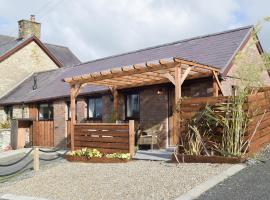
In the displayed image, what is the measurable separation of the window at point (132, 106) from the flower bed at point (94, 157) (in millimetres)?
4264

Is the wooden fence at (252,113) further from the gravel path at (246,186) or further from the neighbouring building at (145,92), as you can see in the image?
the neighbouring building at (145,92)

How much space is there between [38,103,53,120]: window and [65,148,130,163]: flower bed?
869 cm

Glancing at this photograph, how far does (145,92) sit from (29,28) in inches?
705

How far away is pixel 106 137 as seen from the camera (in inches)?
532

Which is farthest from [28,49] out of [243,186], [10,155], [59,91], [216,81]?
[243,186]

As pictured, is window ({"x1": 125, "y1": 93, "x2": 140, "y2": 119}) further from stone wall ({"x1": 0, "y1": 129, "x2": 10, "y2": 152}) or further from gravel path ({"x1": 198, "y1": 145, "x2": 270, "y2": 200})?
stone wall ({"x1": 0, "y1": 129, "x2": 10, "y2": 152})

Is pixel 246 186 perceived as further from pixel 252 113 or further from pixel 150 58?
pixel 150 58

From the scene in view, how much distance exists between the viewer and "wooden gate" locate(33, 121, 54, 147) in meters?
22.0

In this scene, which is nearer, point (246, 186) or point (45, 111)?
point (246, 186)

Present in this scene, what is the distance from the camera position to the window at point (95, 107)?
19.3 meters

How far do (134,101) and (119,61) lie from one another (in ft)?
15.2

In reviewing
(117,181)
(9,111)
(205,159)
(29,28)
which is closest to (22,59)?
(29,28)

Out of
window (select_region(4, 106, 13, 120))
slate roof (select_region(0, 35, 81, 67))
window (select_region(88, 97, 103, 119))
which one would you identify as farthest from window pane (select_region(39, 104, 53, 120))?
slate roof (select_region(0, 35, 81, 67))

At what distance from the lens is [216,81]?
14117mm
